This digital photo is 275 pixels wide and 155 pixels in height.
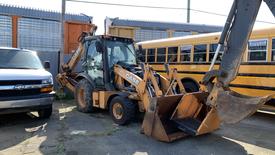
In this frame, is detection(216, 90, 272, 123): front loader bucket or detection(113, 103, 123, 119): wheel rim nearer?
detection(216, 90, 272, 123): front loader bucket

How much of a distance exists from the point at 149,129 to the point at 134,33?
1168 centimetres

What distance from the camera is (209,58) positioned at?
9.22m

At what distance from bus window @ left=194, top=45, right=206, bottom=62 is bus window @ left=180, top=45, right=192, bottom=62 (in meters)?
0.30

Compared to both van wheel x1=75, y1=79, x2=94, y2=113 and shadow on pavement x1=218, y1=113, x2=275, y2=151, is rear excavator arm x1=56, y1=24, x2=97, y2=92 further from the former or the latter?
shadow on pavement x1=218, y1=113, x2=275, y2=151

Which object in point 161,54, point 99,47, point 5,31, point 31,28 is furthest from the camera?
point 31,28

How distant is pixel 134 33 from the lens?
16.5m

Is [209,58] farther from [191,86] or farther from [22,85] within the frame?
[22,85]

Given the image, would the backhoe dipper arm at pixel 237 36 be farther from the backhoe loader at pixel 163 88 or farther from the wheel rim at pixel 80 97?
the wheel rim at pixel 80 97

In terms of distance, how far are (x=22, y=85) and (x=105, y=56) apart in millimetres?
2303

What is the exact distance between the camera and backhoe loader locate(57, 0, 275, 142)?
4.96 meters

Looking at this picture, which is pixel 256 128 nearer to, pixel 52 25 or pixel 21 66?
pixel 21 66

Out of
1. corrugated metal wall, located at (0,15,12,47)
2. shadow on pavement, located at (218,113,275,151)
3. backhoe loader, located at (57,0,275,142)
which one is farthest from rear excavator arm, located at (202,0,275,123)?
corrugated metal wall, located at (0,15,12,47)

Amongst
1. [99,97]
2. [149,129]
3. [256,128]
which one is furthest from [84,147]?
[256,128]

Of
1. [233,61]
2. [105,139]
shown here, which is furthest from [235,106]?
[105,139]
